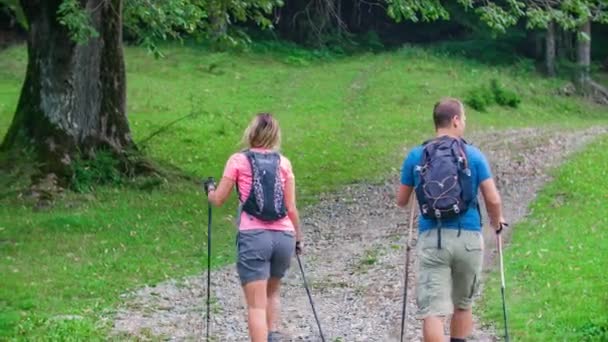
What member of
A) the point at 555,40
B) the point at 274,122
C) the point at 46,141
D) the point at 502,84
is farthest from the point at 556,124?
the point at 274,122

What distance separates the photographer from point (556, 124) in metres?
30.1

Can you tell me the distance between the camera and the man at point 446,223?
23.0ft

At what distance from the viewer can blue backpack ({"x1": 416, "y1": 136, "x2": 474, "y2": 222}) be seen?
6.97m

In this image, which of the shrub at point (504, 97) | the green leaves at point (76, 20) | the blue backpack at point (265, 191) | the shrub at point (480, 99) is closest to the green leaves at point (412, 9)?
the green leaves at point (76, 20)

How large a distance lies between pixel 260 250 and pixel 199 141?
15855 millimetres

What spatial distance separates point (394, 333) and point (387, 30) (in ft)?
128

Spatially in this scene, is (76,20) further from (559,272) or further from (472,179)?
(472,179)

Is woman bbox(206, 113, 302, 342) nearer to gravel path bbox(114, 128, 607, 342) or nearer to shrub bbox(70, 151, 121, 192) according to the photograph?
gravel path bbox(114, 128, 607, 342)

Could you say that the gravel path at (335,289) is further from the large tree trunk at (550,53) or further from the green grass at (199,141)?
the large tree trunk at (550,53)

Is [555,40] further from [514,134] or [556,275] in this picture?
[556,275]

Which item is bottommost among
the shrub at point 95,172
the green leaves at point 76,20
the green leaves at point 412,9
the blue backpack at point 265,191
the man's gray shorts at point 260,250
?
the shrub at point 95,172

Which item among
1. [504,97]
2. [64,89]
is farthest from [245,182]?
[504,97]

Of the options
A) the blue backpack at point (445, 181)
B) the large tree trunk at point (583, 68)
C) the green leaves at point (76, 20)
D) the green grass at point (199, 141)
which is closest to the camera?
the blue backpack at point (445, 181)

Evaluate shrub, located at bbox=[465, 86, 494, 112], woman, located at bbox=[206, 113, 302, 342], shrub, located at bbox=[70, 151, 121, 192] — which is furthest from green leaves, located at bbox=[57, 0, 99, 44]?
shrub, located at bbox=[465, 86, 494, 112]
